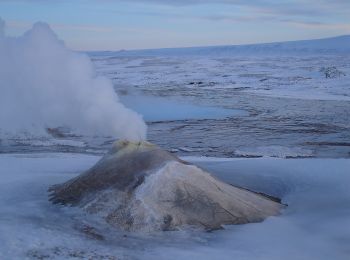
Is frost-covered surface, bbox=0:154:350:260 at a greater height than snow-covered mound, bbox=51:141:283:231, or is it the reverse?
snow-covered mound, bbox=51:141:283:231

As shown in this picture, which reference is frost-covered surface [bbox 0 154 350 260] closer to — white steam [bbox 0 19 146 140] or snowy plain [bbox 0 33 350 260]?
snowy plain [bbox 0 33 350 260]

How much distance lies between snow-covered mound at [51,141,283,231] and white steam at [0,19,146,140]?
2809 millimetres

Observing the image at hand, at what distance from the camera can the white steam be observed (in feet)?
30.6

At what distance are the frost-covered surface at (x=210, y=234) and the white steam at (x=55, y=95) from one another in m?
2.28

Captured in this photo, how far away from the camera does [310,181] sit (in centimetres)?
681

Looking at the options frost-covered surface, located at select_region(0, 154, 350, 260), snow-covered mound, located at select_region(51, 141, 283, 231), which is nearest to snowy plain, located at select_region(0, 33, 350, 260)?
frost-covered surface, located at select_region(0, 154, 350, 260)

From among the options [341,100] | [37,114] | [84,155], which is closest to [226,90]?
[341,100]

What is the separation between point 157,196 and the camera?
550cm

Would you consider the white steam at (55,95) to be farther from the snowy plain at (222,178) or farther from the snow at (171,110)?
the snow at (171,110)

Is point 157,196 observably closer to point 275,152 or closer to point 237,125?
point 275,152

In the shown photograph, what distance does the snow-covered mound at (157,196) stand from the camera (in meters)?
5.34

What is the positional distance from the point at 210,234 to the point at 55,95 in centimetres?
624

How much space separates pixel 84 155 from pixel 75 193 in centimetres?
316

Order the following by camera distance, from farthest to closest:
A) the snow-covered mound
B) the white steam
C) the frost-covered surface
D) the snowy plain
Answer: the white steam, the snow-covered mound, the snowy plain, the frost-covered surface
